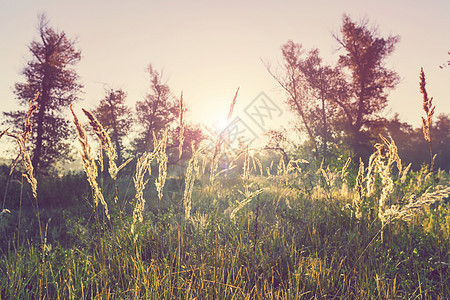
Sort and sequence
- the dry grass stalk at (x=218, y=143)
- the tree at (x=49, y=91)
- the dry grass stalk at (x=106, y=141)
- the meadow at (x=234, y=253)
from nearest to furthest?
the dry grass stalk at (x=106, y=141) < the meadow at (x=234, y=253) < the dry grass stalk at (x=218, y=143) < the tree at (x=49, y=91)

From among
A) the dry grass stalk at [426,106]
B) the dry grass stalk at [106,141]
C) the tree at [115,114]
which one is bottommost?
the dry grass stalk at [106,141]

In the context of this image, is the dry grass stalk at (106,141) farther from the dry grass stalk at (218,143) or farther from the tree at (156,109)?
the tree at (156,109)

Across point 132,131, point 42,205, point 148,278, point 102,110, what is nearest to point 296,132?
point 132,131

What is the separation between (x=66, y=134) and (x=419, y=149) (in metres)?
26.1

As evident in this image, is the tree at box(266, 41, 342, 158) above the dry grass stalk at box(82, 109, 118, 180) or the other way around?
above

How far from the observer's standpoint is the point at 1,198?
11.0 meters

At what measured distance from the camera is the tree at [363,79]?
19.3 m

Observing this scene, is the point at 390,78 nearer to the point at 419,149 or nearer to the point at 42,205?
the point at 419,149

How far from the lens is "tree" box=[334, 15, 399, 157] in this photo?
760 inches

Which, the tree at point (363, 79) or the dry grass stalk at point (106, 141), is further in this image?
the tree at point (363, 79)

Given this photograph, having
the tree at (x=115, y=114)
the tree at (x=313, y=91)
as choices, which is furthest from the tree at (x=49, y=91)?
the tree at (x=313, y=91)

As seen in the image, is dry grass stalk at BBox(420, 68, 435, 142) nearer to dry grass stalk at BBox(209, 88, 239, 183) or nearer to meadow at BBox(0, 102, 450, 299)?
meadow at BBox(0, 102, 450, 299)

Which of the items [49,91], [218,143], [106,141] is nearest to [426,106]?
[218,143]

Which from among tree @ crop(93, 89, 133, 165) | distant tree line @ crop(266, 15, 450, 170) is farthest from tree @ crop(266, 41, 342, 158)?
tree @ crop(93, 89, 133, 165)
